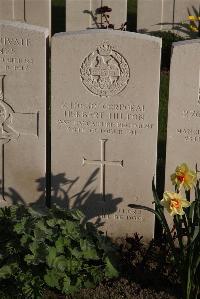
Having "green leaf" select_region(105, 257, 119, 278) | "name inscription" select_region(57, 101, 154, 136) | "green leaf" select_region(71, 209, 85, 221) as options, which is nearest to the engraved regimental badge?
"name inscription" select_region(57, 101, 154, 136)

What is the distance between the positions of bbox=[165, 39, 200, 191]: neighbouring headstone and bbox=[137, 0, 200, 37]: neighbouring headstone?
21.0 ft

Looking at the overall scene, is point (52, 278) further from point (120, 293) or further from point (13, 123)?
point (13, 123)

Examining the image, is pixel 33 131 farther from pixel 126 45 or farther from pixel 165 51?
pixel 165 51

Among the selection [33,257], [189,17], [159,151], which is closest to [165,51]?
[189,17]

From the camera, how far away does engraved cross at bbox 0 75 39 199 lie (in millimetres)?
5426

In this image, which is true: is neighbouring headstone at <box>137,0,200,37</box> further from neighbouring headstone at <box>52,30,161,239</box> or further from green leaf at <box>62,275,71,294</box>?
green leaf at <box>62,275,71,294</box>

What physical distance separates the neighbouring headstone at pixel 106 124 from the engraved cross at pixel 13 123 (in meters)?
0.17

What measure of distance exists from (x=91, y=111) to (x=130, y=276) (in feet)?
4.26

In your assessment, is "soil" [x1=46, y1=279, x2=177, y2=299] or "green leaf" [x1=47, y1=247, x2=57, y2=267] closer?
"green leaf" [x1=47, y1=247, x2=57, y2=267]

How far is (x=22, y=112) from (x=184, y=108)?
4.17 ft

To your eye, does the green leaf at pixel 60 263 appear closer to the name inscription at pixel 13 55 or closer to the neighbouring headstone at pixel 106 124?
the neighbouring headstone at pixel 106 124

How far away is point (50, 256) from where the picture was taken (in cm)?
466

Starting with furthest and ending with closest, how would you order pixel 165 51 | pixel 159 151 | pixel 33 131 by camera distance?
pixel 165 51
pixel 159 151
pixel 33 131

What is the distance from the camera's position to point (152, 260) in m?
5.28
